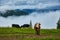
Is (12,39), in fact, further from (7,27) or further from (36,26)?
(7,27)

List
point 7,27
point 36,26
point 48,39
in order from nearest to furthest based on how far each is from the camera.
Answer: point 48,39 < point 36,26 < point 7,27

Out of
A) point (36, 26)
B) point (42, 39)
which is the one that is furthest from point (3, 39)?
point (36, 26)

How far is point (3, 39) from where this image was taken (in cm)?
2428

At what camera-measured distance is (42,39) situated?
78.5 ft

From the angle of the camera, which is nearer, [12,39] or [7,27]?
[12,39]

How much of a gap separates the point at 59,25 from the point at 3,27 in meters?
15.1

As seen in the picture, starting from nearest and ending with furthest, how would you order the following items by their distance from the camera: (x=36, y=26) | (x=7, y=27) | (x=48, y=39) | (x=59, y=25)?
(x=48, y=39)
(x=36, y=26)
(x=7, y=27)
(x=59, y=25)

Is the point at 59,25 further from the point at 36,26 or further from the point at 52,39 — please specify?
the point at 52,39

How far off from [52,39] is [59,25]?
105 feet

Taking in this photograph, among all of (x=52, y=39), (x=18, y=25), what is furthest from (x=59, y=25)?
(x=52, y=39)

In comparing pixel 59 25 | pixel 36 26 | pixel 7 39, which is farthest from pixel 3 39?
pixel 59 25

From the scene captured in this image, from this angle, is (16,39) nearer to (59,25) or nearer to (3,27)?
(3,27)

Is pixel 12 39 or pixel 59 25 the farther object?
pixel 59 25

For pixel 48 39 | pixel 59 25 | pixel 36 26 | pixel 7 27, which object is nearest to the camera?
pixel 48 39
